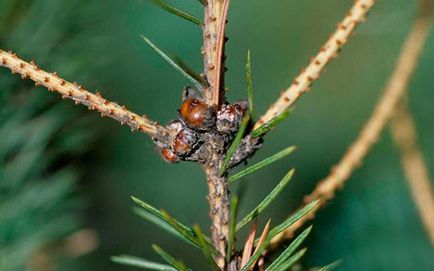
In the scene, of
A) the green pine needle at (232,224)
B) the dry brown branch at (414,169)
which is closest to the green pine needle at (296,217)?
the green pine needle at (232,224)

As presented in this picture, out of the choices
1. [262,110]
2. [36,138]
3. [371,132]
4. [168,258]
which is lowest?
[168,258]

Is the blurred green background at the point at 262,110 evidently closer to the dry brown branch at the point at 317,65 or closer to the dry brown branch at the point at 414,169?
the dry brown branch at the point at 414,169

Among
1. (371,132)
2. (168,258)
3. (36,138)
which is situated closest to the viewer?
(168,258)

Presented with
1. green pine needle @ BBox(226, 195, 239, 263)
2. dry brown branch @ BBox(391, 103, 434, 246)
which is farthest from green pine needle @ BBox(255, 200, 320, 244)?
dry brown branch @ BBox(391, 103, 434, 246)

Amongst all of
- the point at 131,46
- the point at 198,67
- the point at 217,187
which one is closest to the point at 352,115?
the point at 198,67

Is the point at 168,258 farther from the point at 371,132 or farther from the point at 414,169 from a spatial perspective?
the point at 414,169

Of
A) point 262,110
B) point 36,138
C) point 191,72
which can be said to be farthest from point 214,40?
point 262,110
